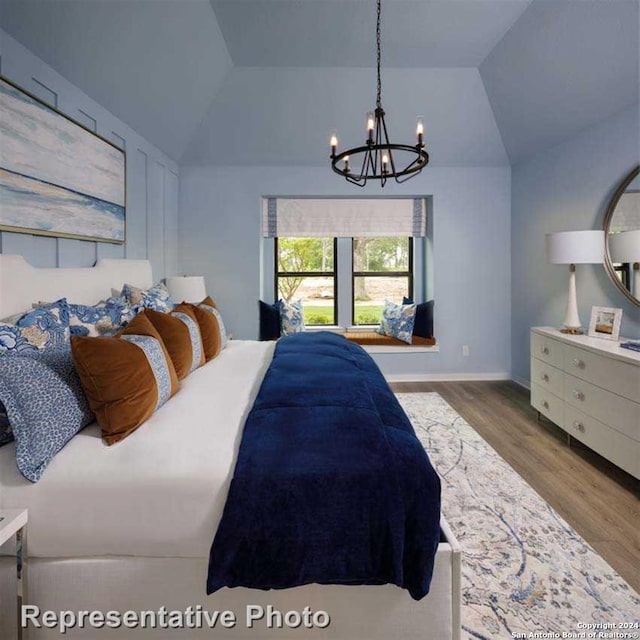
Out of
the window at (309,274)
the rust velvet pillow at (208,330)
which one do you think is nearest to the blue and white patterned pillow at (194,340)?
the rust velvet pillow at (208,330)

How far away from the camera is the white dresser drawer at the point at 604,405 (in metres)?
2.29

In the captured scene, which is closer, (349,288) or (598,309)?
(598,309)

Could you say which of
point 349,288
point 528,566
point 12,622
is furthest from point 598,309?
point 12,622

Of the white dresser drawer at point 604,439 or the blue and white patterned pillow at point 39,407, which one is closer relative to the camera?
the blue and white patterned pillow at point 39,407

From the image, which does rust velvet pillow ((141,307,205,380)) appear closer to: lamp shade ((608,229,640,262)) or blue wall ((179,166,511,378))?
blue wall ((179,166,511,378))

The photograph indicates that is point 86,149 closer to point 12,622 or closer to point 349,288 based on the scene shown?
point 12,622

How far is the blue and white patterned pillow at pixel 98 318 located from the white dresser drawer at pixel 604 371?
2911 millimetres

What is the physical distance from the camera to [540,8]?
285 centimetres

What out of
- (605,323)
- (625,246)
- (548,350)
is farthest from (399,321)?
(625,246)

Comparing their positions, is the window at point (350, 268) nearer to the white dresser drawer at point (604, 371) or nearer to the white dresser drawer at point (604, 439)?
the white dresser drawer at point (604, 371)

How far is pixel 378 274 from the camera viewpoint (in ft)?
16.7

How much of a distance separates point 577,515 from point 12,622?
2.39 meters

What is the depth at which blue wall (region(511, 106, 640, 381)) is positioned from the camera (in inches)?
119

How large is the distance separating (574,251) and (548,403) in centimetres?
118
